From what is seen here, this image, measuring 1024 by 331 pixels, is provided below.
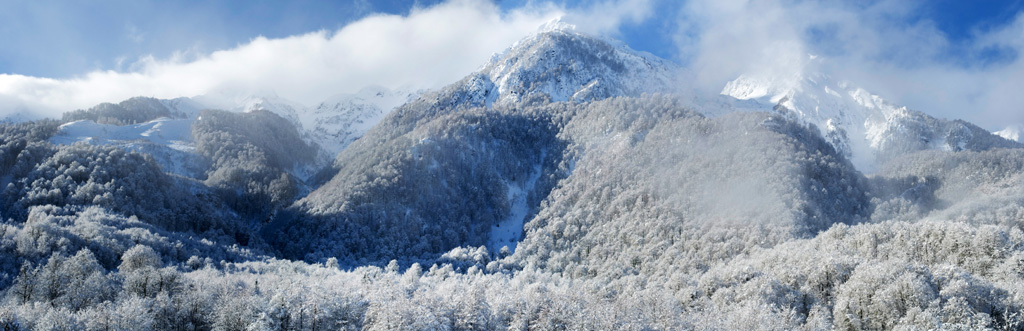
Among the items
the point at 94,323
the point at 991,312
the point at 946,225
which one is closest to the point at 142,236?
the point at 94,323

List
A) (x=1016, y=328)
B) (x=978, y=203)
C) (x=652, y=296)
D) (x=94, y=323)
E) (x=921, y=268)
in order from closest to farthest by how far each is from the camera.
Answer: (x=94, y=323) → (x=1016, y=328) → (x=921, y=268) → (x=652, y=296) → (x=978, y=203)

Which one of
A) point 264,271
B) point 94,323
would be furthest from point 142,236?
point 94,323

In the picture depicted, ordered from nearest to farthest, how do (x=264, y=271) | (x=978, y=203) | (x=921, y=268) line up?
(x=921, y=268), (x=264, y=271), (x=978, y=203)

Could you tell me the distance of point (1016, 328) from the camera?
3858 inches

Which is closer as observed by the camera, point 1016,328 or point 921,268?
point 1016,328

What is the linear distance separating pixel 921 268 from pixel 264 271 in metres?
172

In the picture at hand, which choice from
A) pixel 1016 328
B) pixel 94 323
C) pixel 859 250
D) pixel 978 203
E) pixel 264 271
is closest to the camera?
pixel 94 323

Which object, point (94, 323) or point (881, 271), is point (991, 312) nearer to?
point (881, 271)

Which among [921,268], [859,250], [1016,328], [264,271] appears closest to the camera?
[1016,328]

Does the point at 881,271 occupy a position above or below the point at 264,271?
above

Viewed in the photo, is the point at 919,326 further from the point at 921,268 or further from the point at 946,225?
the point at 946,225

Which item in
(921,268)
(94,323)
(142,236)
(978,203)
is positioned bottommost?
(94,323)

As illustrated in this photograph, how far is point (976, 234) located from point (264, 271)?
193 metres

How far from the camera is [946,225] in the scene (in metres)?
142
